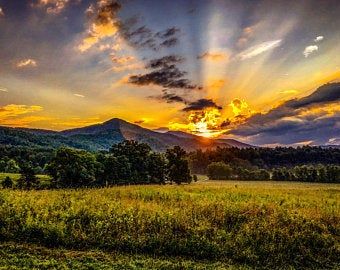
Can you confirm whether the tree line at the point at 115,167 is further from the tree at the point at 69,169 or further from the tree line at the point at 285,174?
the tree line at the point at 285,174

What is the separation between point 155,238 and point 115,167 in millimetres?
56782

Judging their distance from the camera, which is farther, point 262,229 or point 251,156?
point 251,156

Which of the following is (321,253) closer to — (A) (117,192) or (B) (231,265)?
(B) (231,265)

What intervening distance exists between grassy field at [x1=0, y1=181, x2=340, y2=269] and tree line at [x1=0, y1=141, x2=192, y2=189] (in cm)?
4107

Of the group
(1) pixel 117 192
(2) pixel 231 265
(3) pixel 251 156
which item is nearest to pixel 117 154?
(1) pixel 117 192

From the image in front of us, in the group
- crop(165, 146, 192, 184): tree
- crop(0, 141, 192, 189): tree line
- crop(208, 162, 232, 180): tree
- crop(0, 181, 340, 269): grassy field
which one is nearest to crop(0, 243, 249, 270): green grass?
crop(0, 181, 340, 269): grassy field

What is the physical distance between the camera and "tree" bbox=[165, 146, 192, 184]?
2982 inches

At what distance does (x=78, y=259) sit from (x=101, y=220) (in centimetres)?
308

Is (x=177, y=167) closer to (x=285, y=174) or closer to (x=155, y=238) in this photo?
(x=285, y=174)

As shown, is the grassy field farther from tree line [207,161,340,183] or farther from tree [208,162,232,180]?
tree [208,162,232,180]

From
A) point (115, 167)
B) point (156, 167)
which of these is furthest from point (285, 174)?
point (115, 167)

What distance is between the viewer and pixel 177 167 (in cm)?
Answer: 7594

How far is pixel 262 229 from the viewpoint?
46.5ft

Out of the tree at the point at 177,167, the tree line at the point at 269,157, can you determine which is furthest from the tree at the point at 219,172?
the tree at the point at 177,167
